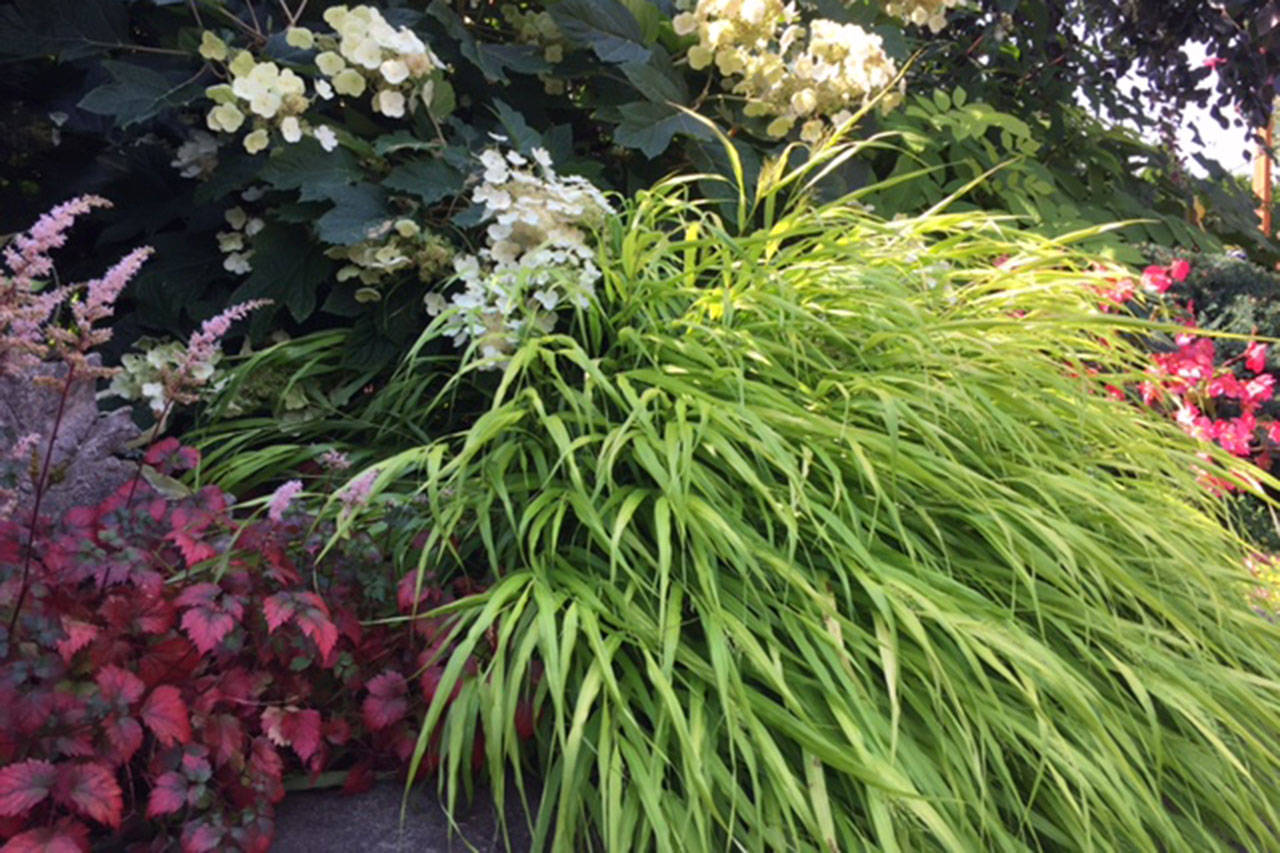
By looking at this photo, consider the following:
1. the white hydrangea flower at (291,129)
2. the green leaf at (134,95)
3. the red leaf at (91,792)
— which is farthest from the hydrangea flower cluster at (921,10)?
the red leaf at (91,792)

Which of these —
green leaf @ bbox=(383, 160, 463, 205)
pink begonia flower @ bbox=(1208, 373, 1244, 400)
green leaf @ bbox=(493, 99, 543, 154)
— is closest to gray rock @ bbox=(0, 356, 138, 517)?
green leaf @ bbox=(383, 160, 463, 205)

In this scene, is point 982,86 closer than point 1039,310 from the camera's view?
No

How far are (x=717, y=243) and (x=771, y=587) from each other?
658 millimetres

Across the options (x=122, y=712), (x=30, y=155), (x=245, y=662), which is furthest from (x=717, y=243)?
(x=30, y=155)

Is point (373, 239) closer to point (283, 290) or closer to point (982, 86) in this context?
point (283, 290)

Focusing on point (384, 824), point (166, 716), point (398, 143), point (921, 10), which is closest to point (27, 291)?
point (166, 716)

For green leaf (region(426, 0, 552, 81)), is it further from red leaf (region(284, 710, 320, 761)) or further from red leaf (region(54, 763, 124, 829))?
red leaf (region(54, 763, 124, 829))

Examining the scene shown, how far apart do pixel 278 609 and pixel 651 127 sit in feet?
4.12

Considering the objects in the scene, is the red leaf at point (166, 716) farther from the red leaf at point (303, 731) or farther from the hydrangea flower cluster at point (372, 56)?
the hydrangea flower cluster at point (372, 56)

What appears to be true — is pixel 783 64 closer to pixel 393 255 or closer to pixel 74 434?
pixel 393 255

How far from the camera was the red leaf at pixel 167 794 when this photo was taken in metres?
1.02

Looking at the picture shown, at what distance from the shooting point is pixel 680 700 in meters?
1.25

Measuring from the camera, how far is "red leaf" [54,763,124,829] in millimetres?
958

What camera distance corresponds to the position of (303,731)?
1146mm
